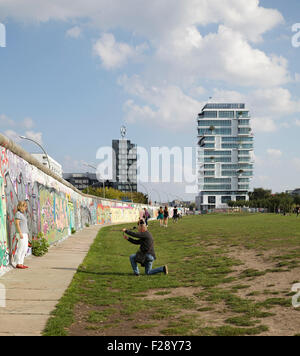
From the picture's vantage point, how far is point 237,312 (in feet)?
23.5

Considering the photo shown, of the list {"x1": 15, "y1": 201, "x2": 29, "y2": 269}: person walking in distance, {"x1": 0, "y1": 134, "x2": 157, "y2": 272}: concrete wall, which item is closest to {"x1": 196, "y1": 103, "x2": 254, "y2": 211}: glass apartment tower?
{"x1": 0, "y1": 134, "x2": 157, "y2": 272}: concrete wall

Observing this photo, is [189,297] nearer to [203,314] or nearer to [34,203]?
[203,314]

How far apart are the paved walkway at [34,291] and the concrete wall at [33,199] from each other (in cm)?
90

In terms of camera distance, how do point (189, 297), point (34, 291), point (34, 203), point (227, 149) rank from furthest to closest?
1. point (227, 149)
2. point (34, 203)
3. point (189, 297)
4. point (34, 291)

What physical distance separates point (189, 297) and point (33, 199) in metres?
8.39

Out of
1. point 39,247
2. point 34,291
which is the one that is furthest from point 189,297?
point 39,247

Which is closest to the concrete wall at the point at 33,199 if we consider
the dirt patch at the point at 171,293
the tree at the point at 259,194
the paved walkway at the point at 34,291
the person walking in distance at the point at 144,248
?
the paved walkway at the point at 34,291

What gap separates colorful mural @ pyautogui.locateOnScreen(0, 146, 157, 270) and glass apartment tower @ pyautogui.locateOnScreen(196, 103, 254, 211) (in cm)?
12849

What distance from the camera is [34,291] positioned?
864cm

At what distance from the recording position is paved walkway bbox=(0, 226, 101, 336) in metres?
6.09

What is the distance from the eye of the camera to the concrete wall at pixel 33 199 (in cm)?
1095

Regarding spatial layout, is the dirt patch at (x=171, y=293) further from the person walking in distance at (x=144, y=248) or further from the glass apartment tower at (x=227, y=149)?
the glass apartment tower at (x=227, y=149)

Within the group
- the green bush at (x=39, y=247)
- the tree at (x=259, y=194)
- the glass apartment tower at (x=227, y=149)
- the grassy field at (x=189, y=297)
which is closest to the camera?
the grassy field at (x=189, y=297)

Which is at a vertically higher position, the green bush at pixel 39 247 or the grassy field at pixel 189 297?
the green bush at pixel 39 247
